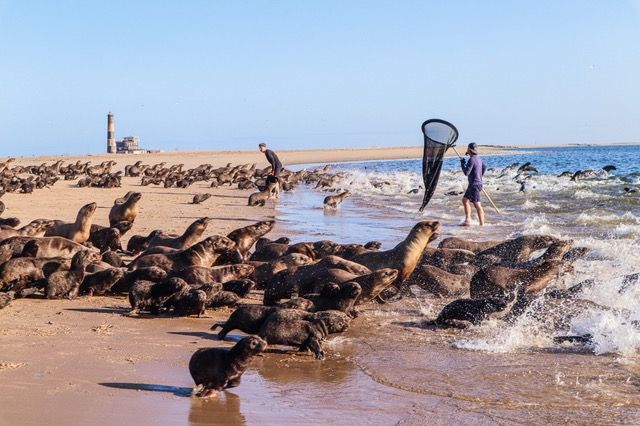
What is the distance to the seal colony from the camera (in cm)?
709

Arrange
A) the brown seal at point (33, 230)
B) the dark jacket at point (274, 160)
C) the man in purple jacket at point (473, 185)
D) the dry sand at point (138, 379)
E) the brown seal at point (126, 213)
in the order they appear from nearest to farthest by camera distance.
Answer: the dry sand at point (138, 379) → the brown seal at point (33, 230) → the brown seal at point (126, 213) → the man in purple jacket at point (473, 185) → the dark jacket at point (274, 160)

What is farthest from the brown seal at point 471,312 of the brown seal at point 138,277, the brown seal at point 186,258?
the brown seal at point 186,258

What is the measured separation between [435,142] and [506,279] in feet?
20.9

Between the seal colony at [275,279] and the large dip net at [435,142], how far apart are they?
10.4 ft

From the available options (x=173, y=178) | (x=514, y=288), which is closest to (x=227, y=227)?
(x=514, y=288)

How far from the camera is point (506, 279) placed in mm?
9289

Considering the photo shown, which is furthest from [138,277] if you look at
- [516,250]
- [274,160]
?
[274,160]

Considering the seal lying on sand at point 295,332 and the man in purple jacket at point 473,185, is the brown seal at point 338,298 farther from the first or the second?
the man in purple jacket at point 473,185

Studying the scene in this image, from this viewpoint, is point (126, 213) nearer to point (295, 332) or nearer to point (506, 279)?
point (506, 279)

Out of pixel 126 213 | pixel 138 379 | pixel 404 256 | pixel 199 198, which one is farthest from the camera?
pixel 199 198

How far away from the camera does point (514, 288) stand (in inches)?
363

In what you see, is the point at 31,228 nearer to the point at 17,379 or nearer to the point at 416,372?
the point at 17,379

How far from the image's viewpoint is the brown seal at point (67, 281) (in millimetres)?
9031

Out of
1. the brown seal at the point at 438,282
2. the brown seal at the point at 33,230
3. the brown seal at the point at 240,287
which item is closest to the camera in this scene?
the brown seal at the point at 240,287
